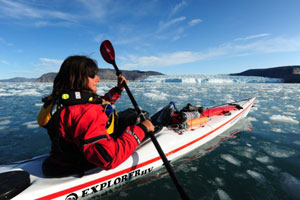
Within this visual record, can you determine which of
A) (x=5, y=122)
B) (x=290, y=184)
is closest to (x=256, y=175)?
(x=290, y=184)

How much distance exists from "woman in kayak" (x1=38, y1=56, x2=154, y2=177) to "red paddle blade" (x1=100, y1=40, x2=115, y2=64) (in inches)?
82.0

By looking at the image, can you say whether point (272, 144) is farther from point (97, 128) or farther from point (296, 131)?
point (97, 128)

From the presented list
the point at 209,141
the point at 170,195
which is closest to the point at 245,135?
the point at 209,141

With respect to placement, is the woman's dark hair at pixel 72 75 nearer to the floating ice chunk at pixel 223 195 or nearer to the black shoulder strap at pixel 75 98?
the black shoulder strap at pixel 75 98

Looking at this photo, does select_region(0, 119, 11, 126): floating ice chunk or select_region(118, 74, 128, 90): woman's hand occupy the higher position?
select_region(118, 74, 128, 90): woman's hand

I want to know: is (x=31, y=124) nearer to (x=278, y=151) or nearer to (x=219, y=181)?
(x=219, y=181)

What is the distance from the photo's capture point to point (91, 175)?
197 cm

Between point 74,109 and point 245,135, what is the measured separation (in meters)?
4.54

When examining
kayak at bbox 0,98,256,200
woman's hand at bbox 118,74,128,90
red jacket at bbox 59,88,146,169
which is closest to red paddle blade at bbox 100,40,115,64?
woman's hand at bbox 118,74,128,90

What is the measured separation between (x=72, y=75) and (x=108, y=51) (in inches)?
93.0

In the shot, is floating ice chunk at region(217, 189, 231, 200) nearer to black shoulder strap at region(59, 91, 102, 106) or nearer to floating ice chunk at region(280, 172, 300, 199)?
floating ice chunk at region(280, 172, 300, 199)

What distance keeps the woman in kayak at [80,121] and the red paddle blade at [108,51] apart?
2083 mm

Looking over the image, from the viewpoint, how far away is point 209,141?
3.97 m

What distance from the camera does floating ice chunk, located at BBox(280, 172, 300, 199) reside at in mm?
2250
